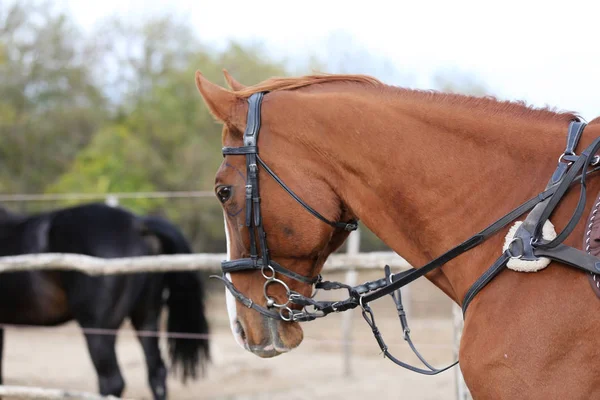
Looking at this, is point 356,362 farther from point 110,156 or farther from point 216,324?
point 110,156

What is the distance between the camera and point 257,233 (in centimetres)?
209

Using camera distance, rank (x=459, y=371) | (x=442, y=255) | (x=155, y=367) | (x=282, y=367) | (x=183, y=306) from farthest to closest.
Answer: (x=282, y=367) < (x=183, y=306) < (x=155, y=367) < (x=459, y=371) < (x=442, y=255)

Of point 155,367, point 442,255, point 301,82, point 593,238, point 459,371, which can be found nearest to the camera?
point 593,238

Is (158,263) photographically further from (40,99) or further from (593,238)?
(40,99)

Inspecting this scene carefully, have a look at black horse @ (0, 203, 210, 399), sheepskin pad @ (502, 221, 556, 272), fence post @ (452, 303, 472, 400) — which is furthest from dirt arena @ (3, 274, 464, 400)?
sheepskin pad @ (502, 221, 556, 272)

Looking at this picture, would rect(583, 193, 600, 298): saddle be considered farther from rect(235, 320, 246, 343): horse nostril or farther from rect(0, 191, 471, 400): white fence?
rect(0, 191, 471, 400): white fence

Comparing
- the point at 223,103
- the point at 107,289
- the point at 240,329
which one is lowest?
the point at 107,289

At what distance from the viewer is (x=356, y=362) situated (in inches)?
317

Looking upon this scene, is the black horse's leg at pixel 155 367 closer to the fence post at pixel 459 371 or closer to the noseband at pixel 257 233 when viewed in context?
the fence post at pixel 459 371

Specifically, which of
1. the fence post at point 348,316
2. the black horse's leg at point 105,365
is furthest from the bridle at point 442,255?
the fence post at point 348,316

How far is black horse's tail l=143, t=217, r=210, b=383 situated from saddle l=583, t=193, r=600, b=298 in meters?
4.41

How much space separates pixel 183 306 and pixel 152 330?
1.29 ft

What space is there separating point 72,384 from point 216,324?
388cm

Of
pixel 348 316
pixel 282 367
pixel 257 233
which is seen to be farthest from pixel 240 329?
pixel 282 367
